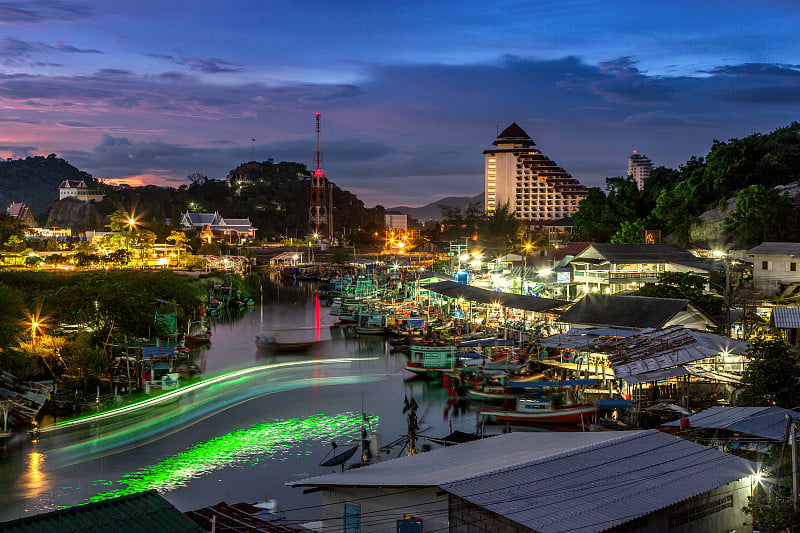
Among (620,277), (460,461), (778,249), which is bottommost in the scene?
(460,461)

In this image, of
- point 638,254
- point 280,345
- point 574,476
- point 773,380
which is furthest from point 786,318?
point 280,345

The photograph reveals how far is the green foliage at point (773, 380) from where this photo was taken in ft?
36.4

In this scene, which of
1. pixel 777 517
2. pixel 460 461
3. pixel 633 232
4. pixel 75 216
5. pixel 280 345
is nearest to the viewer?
pixel 777 517

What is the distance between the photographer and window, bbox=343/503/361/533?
24.5ft

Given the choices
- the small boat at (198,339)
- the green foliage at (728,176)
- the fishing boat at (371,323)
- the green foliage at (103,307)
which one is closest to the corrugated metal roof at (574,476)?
the green foliage at (103,307)

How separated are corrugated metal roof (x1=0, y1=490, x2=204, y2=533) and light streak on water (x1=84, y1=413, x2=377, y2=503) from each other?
619cm

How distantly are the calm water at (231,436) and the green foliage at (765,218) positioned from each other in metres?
15.0

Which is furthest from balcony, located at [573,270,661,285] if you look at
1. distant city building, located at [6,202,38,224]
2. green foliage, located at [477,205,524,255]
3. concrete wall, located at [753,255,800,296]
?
distant city building, located at [6,202,38,224]

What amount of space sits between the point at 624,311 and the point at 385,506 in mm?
12429

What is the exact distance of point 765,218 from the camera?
91.6 ft

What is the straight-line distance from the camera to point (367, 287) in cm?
3928

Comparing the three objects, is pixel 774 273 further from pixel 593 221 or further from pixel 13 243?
pixel 13 243

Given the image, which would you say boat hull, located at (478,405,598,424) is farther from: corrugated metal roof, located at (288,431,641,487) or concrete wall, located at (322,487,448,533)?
concrete wall, located at (322,487,448,533)

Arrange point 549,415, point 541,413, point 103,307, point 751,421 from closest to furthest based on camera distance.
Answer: point 751,421 < point 549,415 < point 541,413 < point 103,307
